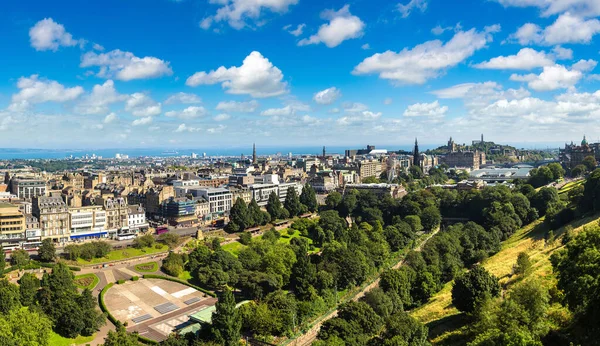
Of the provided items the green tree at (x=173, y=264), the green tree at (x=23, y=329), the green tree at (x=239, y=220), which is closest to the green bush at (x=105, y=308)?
the green tree at (x=173, y=264)

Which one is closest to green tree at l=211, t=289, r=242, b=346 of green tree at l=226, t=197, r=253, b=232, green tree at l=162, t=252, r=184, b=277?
green tree at l=162, t=252, r=184, b=277

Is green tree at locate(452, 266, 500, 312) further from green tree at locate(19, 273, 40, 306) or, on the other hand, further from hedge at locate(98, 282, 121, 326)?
green tree at locate(19, 273, 40, 306)

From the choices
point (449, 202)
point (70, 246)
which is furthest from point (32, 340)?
point (449, 202)

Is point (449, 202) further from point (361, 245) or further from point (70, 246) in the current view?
point (70, 246)

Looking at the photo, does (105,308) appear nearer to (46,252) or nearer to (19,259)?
(19,259)

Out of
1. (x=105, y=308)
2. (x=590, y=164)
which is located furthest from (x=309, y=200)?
(x=590, y=164)
